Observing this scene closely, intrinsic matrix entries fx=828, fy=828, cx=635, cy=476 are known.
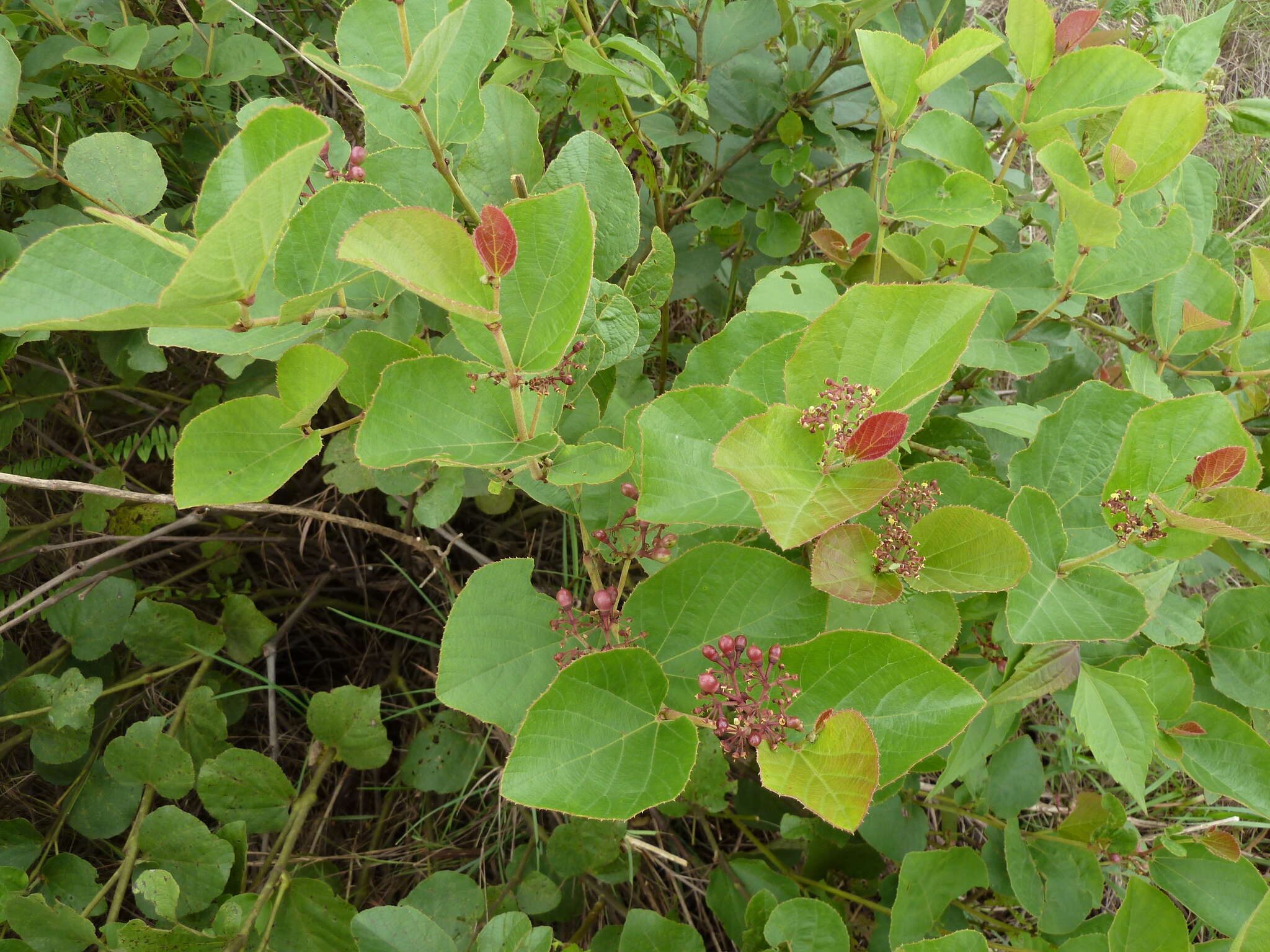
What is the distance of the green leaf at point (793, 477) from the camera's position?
29.2 inches

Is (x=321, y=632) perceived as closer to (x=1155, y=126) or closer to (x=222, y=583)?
(x=222, y=583)

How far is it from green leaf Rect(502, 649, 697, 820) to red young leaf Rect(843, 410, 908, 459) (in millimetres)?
290

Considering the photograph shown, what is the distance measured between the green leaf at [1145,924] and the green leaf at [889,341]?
741 mm

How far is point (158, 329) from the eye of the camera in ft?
3.16

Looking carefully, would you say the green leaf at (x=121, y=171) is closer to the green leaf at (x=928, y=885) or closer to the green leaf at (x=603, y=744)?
the green leaf at (x=603, y=744)

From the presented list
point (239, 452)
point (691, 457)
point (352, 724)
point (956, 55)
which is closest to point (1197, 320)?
point (956, 55)

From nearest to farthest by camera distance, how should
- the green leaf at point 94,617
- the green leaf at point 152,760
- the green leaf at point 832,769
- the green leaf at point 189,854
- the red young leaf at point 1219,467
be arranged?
the green leaf at point 832,769 < the red young leaf at point 1219,467 < the green leaf at point 189,854 < the green leaf at point 152,760 < the green leaf at point 94,617

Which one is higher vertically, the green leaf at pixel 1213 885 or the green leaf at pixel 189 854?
the green leaf at pixel 1213 885

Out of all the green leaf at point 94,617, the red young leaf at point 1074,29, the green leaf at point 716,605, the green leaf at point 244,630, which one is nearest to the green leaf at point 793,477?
the green leaf at point 716,605

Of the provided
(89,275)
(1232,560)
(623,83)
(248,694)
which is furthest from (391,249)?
(248,694)

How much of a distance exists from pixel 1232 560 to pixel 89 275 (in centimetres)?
153

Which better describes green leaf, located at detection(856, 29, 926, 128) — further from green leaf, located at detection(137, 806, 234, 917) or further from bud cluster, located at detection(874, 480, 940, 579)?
green leaf, located at detection(137, 806, 234, 917)

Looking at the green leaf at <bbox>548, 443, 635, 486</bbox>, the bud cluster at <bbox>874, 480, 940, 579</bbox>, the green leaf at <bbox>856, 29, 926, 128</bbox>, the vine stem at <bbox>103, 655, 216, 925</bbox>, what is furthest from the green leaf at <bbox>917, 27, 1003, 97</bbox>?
the vine stem at <bbox>103, 655, 216, 925</bbox>

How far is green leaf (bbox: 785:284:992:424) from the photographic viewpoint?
31.0 inches
